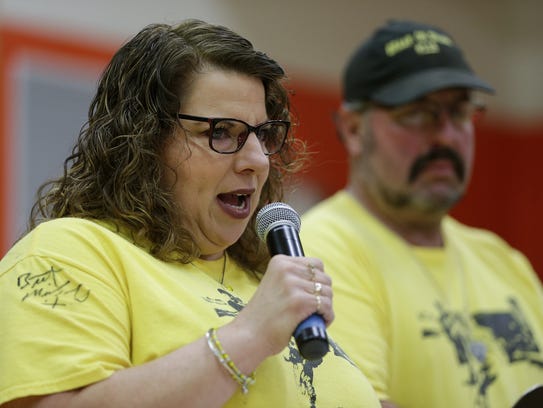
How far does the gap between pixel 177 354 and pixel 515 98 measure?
577 cm

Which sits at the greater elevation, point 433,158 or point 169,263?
point 169,263

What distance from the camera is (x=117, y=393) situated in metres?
1.19

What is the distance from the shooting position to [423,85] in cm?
247

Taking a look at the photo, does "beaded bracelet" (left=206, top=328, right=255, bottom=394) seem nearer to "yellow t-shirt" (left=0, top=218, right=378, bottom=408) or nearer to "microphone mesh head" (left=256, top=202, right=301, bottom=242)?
"yellow t-shirt" (left=0, top=218, right=378, bottom=408)

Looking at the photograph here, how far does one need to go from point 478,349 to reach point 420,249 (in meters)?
0.35

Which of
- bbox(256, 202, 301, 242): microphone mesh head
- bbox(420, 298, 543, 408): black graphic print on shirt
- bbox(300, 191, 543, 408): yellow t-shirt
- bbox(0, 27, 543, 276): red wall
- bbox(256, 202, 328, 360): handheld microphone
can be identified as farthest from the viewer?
bbox(0, 27, 543, 276): red wall

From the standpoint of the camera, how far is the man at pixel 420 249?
7.10 feet

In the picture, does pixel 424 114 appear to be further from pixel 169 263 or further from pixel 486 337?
pixel 169 263

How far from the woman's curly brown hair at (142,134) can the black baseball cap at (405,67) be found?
3.29 ft

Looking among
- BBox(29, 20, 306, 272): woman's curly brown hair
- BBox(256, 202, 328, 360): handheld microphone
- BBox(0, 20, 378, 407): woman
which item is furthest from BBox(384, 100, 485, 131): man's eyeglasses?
BBox(256, 202, 328, 360): handheld microphone

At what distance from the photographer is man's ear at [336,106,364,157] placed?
2.64 metres

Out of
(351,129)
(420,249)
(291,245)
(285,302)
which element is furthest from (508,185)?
(285,302)

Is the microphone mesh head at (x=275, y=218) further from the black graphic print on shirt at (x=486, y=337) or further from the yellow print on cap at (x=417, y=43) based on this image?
the yellow print on cap at (x=417, y=43)

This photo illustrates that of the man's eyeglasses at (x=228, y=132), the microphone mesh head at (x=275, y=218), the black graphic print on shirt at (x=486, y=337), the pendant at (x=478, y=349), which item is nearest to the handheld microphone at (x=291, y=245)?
the microphone mesh head at (x=275, y=218)
